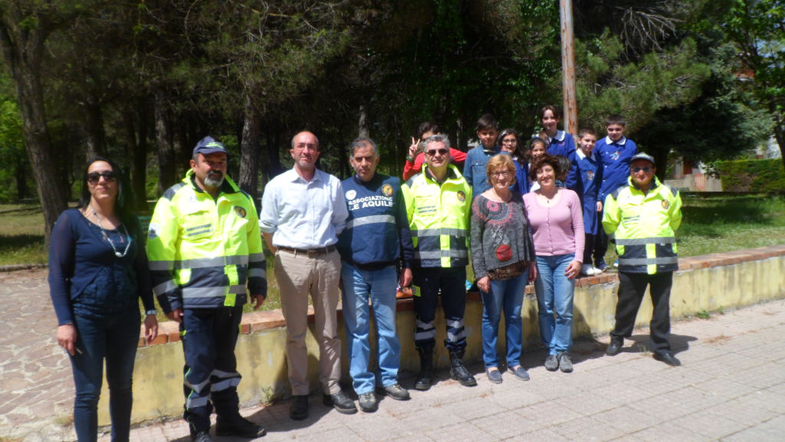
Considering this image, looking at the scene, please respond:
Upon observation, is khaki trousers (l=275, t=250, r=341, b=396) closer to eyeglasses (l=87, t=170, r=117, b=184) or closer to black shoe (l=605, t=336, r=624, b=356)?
eyeglasses (l=87, t=170, r=117, b=184)

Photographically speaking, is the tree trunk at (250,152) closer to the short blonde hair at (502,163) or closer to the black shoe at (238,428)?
the short blonde hair at (502,163)

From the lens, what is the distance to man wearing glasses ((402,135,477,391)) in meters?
4.49

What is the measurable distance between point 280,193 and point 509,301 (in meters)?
2.11

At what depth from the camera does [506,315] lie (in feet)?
16.0

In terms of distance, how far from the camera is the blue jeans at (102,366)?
125 inches

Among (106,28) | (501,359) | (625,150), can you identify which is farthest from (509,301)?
(106,28)

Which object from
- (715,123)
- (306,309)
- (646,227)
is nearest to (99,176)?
(306,309)

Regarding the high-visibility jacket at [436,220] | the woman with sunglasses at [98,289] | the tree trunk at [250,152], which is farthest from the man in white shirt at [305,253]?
the tree trunk at [250,152]

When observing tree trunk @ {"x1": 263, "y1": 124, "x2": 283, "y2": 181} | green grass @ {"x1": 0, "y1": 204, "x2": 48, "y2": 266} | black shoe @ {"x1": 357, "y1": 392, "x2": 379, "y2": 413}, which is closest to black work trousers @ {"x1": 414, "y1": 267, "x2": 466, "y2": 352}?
black shoe @ {"x1": 357, "y1": 392, "x2": 379, "y2": 413}

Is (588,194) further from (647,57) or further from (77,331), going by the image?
(647,57)

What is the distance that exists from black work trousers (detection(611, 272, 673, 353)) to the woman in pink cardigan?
736 mm

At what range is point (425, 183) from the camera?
4586 mm

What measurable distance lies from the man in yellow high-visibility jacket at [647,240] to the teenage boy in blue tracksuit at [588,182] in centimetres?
114

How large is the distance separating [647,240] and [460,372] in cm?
205
